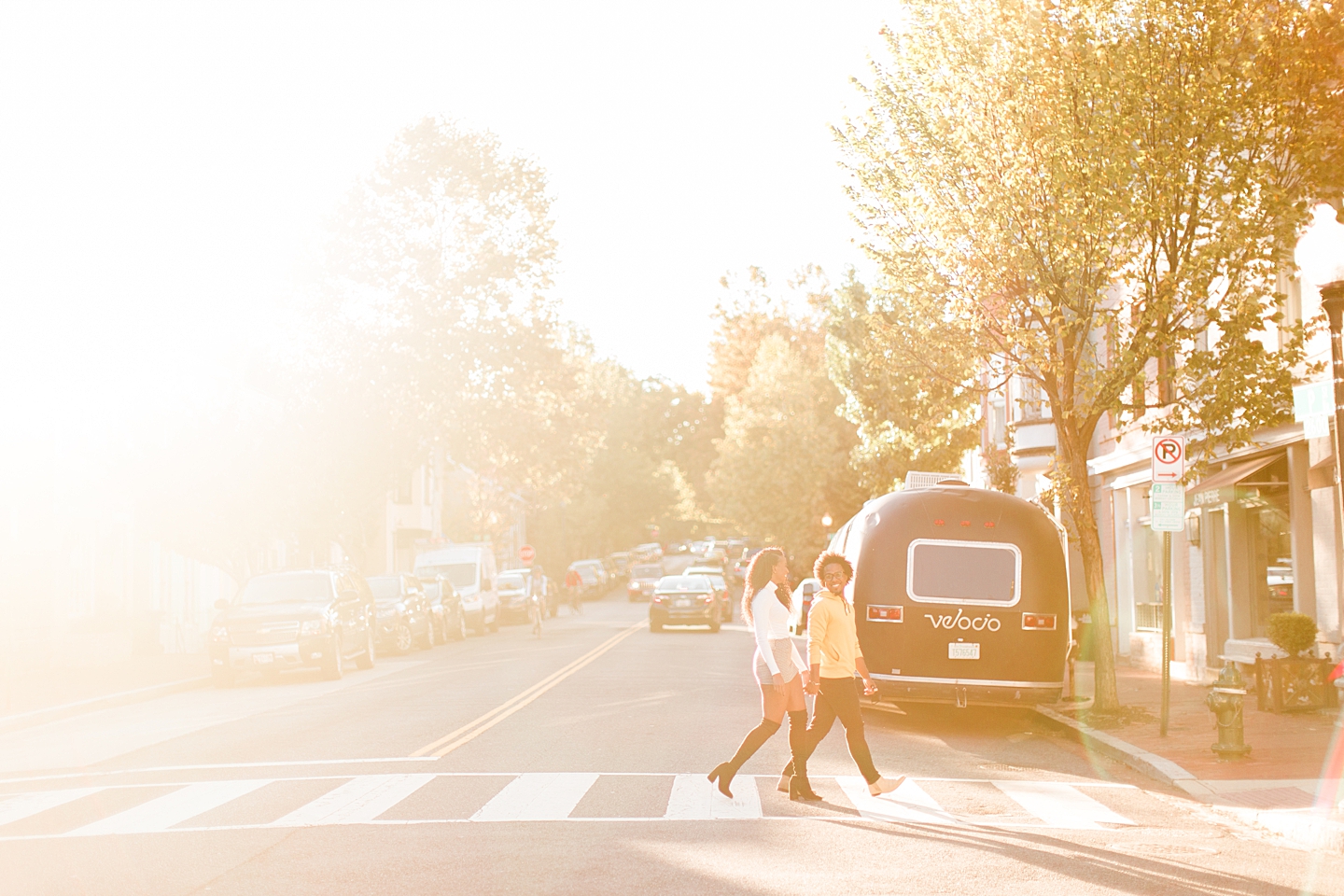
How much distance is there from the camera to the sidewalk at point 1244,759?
9.93 meters

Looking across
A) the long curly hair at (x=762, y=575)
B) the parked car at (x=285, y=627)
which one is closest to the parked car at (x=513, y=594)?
the parked car at (x=285, y=627)

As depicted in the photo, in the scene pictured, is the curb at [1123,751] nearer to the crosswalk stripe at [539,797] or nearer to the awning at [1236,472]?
the awning at [1236,472]

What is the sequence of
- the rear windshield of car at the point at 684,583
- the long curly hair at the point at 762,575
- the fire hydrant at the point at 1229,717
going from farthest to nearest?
the rear windshield of car at the point at 684,583 < the fire hydrant at the point at 1229,717 < the long curly hair at the point at 762,575

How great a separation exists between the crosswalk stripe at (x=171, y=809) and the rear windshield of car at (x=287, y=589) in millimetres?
13021

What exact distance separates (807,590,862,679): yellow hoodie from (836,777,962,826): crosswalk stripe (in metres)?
0.95

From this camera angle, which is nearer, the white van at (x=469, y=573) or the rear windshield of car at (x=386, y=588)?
the rear windshield of car at (x=386, y=588)

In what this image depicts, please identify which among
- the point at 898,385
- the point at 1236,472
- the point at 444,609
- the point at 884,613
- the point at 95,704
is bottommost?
the point at 95,704

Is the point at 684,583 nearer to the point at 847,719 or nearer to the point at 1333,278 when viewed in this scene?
the point at 847,719

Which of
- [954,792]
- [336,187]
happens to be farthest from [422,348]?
[954,792]

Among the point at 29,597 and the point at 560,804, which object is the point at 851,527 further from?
the point at 29,597

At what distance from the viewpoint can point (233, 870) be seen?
8.23 metres

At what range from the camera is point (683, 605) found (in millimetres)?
36781

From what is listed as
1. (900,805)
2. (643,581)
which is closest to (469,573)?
(643,581)

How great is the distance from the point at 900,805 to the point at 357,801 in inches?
157
